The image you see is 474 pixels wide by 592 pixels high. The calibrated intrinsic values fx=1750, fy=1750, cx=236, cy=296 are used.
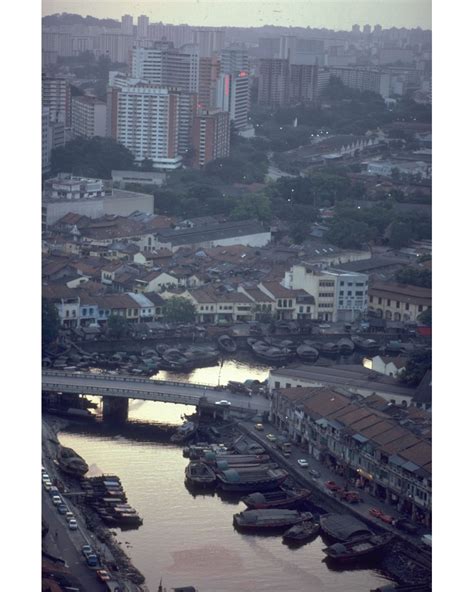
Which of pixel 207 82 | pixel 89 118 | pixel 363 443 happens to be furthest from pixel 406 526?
pixel 89 118

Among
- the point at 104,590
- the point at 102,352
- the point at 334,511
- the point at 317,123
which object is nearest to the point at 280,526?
the point at 334,511

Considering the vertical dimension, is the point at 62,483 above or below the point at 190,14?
below

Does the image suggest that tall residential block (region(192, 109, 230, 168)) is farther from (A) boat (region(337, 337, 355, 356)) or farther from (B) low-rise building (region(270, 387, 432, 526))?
(B) low-rise building (region(270, 387, 432, 526))

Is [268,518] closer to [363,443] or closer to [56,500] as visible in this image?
[363,443]

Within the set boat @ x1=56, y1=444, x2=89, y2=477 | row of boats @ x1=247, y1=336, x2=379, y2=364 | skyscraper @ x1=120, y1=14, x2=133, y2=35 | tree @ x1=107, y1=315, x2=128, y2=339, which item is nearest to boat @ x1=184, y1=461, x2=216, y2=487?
boat @ x1=56, y1=444, x2=89, y2=477

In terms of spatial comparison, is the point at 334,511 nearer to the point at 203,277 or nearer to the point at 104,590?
the point at 104,590
